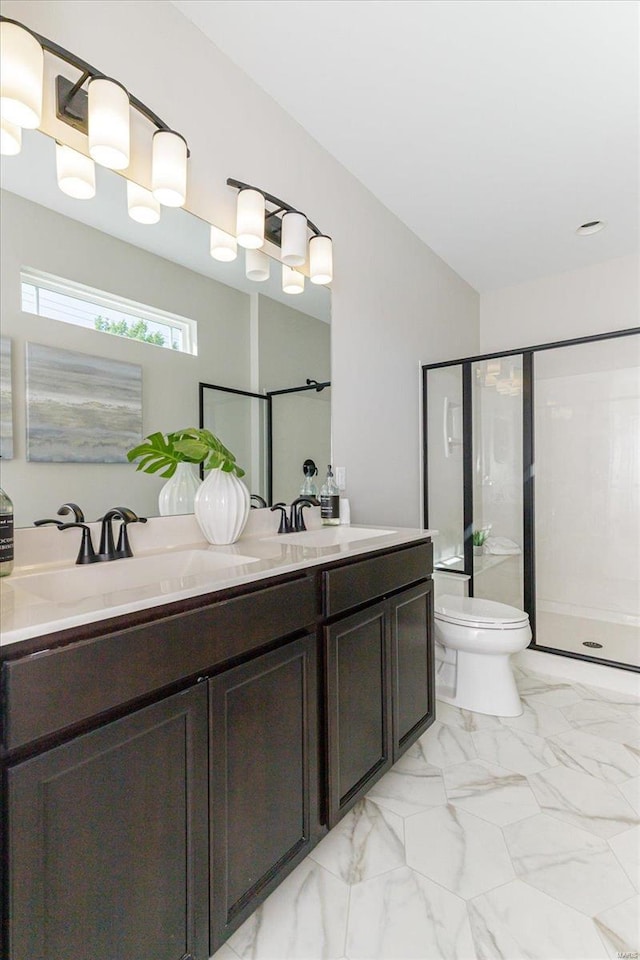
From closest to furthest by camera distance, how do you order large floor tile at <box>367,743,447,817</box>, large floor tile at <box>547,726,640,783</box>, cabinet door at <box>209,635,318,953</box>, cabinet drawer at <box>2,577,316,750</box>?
1. cabinet drawer at <box>2,577,316,750</box>
2. cabinet door at <box>209,635,318,953</box>
3. large floor tile at <box>367,743,447,817</box>
4. large floor tile at <box>547,726,640,783</box>

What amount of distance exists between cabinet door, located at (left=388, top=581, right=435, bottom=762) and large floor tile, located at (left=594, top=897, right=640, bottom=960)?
26.1 inches

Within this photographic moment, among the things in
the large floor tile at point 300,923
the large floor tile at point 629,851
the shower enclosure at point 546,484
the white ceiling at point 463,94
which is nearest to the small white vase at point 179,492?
the large floor tile at point 300,923

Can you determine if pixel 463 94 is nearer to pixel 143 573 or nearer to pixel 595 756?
Result: pixel 143 573

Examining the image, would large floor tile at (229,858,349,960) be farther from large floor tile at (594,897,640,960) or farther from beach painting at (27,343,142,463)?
beach painting at (27,343,142,463)

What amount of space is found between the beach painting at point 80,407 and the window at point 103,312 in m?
0.10

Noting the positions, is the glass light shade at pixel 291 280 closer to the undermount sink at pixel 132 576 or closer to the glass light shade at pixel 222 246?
the glass light shade at pixel 222 246

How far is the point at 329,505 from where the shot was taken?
81.0 inches

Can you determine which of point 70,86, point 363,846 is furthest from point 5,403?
point 363,846

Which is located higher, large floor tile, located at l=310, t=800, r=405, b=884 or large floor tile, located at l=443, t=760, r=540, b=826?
large floor tile, located at l=310, t=800, r=405, b=884

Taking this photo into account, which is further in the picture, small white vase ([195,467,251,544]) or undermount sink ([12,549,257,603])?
small white vase ([195,467,251,544])

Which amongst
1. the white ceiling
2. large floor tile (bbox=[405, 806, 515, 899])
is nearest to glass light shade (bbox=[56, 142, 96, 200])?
the white ceiling

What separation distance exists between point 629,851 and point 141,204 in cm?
238

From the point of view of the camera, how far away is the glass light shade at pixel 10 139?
3.71 ft

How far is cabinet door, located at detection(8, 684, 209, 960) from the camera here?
2.35 ft
